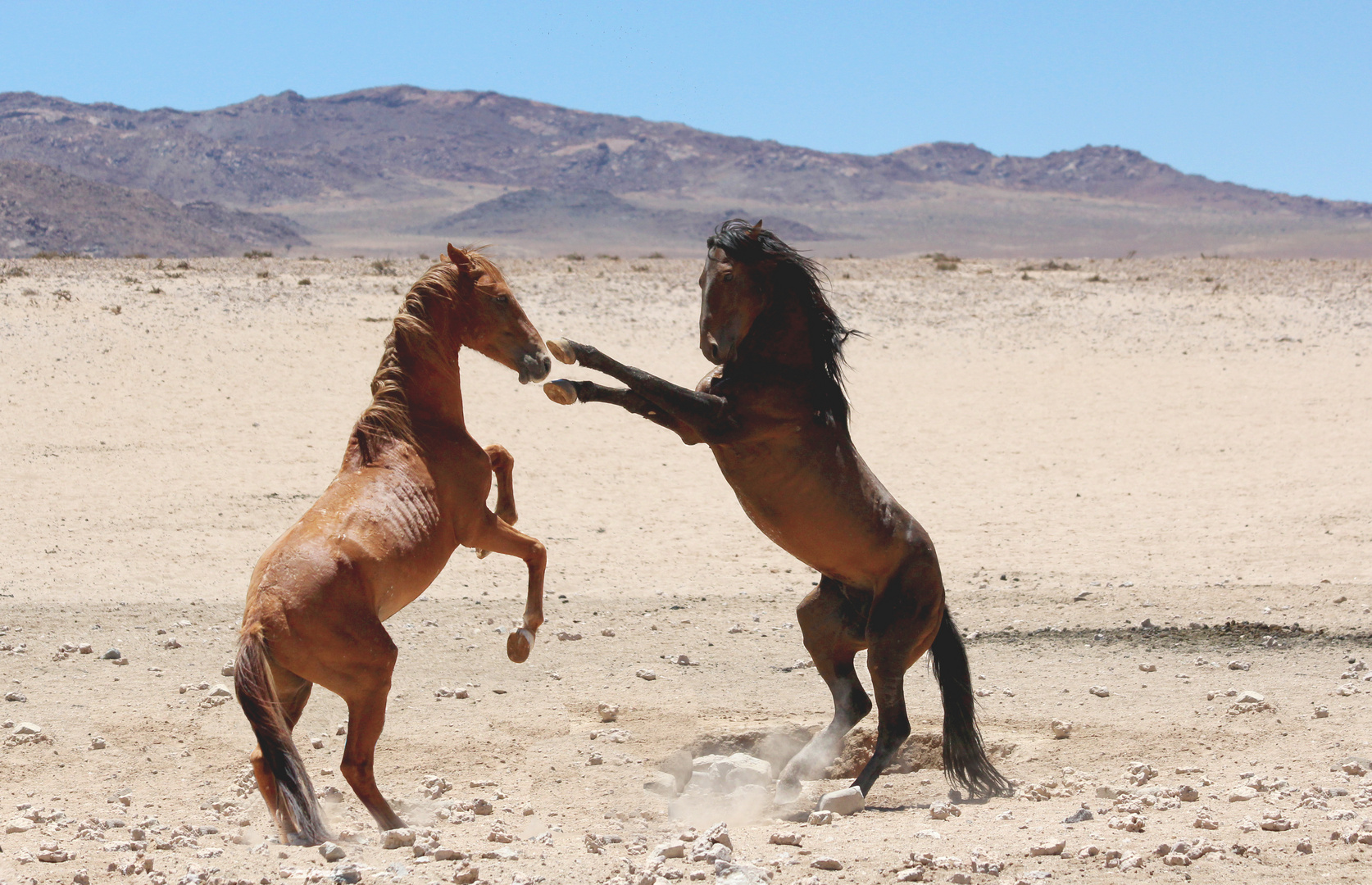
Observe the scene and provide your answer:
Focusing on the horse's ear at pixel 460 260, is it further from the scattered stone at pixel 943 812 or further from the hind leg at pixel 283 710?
the scattered stone at pixel 943 812

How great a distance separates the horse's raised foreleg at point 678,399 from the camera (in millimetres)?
5344

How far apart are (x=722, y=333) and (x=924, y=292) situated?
22.0 metres

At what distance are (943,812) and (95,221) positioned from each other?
82.5 m

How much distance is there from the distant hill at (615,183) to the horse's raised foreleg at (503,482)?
311 ft

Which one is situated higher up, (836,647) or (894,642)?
(894,642)

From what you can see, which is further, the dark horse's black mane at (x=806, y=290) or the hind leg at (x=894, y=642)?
the hind leg at (x=894, y=642)

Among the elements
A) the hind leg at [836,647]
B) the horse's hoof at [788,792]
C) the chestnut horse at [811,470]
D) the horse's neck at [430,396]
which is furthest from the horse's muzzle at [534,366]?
the horse's hoof at [788,792]

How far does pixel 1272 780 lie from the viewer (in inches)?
205

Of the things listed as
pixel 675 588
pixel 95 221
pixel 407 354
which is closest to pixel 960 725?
pixel 407 354

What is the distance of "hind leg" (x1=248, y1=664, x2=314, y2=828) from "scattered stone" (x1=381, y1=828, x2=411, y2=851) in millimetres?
343

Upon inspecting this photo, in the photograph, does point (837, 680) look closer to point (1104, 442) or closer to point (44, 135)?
point (1104, 442)

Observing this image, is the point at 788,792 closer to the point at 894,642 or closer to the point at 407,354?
the point at 894,642

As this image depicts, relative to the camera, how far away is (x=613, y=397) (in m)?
5.32

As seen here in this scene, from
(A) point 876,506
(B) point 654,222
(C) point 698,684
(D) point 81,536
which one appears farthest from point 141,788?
(B) point 654,222
